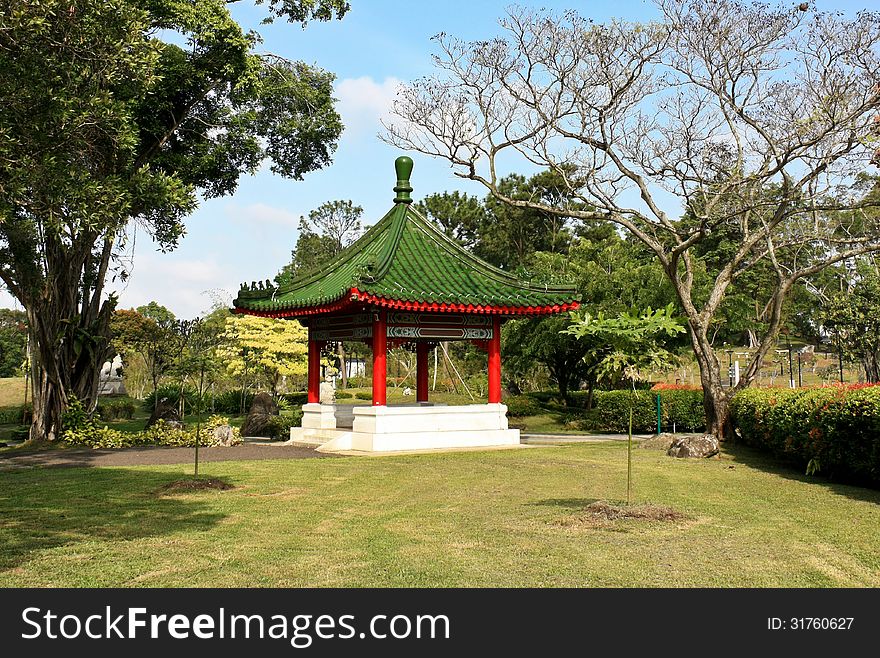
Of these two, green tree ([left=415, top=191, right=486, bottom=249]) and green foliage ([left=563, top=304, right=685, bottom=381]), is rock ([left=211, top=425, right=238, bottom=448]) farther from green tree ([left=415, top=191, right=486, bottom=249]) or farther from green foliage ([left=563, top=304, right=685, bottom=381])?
green tree ([left=415, top=191, right=486, bottom=249])

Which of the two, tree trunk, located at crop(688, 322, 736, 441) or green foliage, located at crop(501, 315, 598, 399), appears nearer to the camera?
tree trunk, located at crop(688, 322, 736, 441)

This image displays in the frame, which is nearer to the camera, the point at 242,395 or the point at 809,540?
the point at 809,540

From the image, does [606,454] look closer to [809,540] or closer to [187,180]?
[809,540]

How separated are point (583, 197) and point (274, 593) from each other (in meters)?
15.3

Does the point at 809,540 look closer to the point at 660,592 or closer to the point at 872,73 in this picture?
the point at 660,592

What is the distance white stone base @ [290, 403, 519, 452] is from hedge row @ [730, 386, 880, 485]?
222 inches

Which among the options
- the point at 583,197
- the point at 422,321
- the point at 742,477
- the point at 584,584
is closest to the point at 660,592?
the point at 584,584

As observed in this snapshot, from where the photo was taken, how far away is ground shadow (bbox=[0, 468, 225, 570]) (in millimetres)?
7289

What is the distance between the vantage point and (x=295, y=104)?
70.7ft

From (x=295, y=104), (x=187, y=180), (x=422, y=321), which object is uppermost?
(x=295, y=104)

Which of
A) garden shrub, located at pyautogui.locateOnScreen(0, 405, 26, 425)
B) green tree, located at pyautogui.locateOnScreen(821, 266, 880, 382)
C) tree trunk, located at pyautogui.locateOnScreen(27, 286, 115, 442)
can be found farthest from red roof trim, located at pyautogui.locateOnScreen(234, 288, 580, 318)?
green tree, located at pyautogui.locateOnScreen(821, 266, 880, 382)

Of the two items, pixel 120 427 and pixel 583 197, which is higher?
pixel 583 197

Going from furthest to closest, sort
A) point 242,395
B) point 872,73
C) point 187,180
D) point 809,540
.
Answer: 1. point 242,395
2. point 187,180
3. point 872,73
4. point 809,540

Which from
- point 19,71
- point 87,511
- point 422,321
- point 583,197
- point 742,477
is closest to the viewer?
point 87,511
